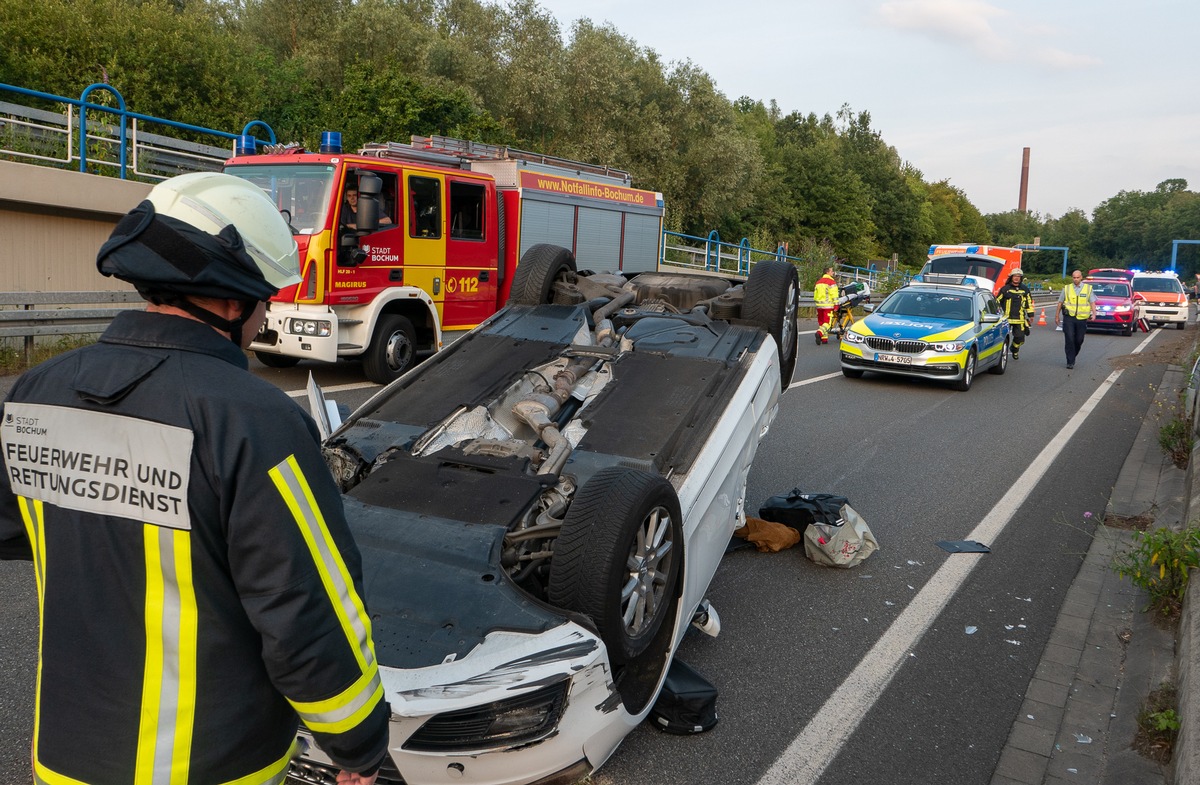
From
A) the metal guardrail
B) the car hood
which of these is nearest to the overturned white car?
the metal guardrail

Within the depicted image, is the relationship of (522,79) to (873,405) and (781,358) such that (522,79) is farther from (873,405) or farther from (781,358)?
(781,358)

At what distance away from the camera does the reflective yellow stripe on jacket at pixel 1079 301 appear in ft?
52.1

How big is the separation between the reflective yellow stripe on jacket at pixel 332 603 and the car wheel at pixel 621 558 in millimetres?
1478

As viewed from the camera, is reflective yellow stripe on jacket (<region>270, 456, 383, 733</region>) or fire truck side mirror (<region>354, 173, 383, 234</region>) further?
fire truck side mirror (<region>354, 173, 383, 234</region>)

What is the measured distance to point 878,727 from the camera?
3.70m

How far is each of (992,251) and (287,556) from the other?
945 inches

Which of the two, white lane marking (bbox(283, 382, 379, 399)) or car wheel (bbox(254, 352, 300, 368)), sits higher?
car wheel (bbox(254, 352, 300, 368))

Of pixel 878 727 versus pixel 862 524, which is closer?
pixel 878 727

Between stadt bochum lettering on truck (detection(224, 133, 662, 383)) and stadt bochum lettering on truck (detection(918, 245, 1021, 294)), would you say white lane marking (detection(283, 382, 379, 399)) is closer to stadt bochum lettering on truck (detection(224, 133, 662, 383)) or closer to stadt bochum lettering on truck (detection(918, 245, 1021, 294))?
stadt bochum lettering on truck (detection(224, 133, 662, 383))

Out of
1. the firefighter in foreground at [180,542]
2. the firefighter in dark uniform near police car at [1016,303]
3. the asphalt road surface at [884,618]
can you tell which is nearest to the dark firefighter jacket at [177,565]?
the firefighter in foreground at [180,542]

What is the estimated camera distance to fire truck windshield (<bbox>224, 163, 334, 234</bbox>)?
381 inches

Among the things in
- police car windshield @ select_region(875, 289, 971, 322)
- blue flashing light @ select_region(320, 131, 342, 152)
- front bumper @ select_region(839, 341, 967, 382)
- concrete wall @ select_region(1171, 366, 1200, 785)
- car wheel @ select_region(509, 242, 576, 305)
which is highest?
blue flashing light @ select_region(320, 131, 342, 152)

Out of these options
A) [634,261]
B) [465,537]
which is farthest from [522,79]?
[465,537]

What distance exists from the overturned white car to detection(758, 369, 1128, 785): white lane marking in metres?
0.59
